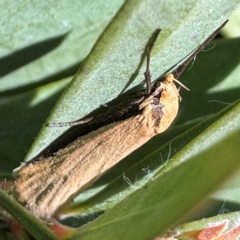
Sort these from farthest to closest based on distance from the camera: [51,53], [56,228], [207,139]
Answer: [51,53] < [56,228] < [207,139]

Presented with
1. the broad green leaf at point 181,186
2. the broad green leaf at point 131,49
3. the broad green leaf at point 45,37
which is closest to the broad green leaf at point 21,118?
the broad green leaf at point 45,37

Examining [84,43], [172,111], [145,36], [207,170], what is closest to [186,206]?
[207,170]

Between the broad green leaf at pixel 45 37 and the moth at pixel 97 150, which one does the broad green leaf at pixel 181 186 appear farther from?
the broad green leaf at pixel 45 37

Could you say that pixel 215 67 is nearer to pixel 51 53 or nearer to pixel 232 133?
pixel 51 53

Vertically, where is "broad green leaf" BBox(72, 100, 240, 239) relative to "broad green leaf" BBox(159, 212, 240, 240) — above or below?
above

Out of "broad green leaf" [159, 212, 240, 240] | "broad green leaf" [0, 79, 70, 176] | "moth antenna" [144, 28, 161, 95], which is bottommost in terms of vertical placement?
"broad green leaf" [159, 212, 240, 240]

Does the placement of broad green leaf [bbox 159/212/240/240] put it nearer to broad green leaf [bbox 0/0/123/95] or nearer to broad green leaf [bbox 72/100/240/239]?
broad green leaf [bbox 72/100/240/239]

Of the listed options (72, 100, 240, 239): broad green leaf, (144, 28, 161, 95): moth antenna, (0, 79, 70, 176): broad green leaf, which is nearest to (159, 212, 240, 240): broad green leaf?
(72, 100, 240, 239): broad green leaf

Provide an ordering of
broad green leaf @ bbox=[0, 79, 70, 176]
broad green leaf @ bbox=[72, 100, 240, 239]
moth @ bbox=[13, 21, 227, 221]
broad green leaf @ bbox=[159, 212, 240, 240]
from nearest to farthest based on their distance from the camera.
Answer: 1. broad green leaf @ bbox=[72, 100, 240, 239]
2. broad green leaf @ bbox=[159, 212, 240, 240]
3. moth @ bbox=[13, 21, 227, 221]
4. broad green leaf @ bbox=[0, 79, 70, 176]

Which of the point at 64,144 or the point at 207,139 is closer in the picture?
the point at 207,139

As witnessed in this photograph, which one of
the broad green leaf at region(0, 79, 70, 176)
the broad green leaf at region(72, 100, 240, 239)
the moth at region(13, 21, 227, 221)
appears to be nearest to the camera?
the broad green leaf at region(72, 100, 240, 239)
